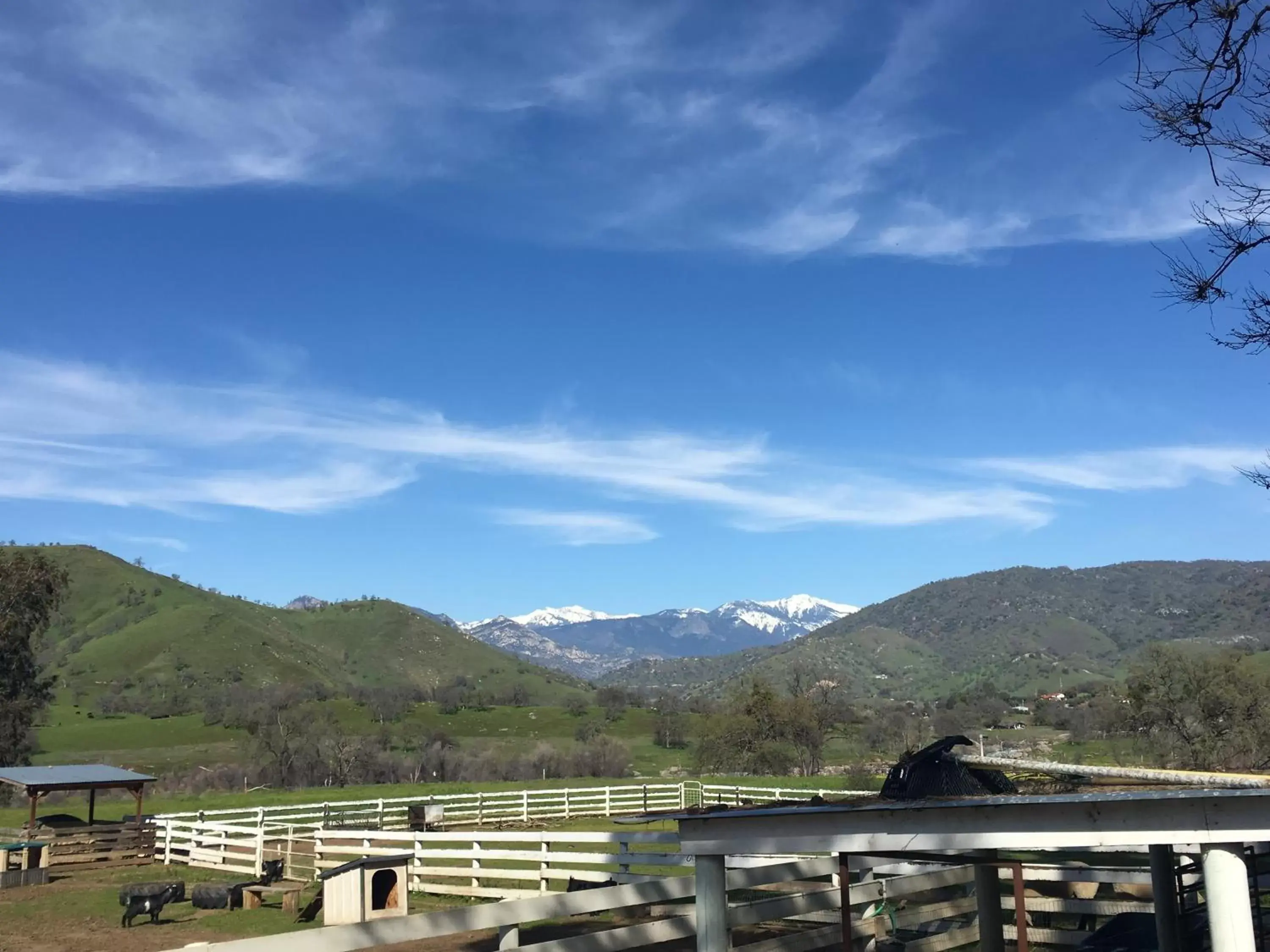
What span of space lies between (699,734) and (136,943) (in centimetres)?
5027

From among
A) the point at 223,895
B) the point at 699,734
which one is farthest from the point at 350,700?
the point at 223,895

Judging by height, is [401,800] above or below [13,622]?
below

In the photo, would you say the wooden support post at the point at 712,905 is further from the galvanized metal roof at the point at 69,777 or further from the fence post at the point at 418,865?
the galvanized metal roof at the point at 69,777

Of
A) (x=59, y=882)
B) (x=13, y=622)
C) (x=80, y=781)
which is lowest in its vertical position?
(x=59, y=882)

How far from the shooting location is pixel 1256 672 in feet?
152

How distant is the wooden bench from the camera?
17.9m

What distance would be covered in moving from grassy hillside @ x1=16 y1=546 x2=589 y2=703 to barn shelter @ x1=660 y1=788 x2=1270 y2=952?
114101 millimetres

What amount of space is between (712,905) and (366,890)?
5.20 meters

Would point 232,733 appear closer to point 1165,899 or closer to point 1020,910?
point 1020,910

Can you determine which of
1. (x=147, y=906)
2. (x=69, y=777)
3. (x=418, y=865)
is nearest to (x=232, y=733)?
(x=69, y=777)

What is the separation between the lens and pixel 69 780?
91.6 feet

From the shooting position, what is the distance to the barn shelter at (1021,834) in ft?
17.5

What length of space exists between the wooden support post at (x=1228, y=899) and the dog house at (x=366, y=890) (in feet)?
25.6

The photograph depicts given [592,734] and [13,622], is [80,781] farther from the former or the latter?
[592,734]
